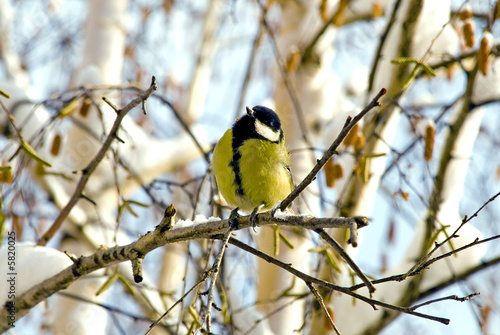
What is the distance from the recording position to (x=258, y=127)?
197 cm

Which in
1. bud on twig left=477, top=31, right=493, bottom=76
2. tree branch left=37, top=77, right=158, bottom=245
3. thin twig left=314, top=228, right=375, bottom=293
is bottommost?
thin twig left=314, top=228, right=375, bottom=293

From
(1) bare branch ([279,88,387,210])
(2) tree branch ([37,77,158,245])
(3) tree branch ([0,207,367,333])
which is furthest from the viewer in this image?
(2) tree branch ([37,77,158,245])

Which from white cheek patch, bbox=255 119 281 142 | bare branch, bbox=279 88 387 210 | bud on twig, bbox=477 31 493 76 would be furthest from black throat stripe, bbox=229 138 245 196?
bud on twig, bbox=477 31 493 76

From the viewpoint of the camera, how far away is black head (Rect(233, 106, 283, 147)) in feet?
6.36

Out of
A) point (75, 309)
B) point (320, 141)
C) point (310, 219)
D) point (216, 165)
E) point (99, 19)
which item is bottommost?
point (310, 219)

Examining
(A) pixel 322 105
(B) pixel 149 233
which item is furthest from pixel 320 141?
(B) pixel 149 233

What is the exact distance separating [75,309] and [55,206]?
0.54m

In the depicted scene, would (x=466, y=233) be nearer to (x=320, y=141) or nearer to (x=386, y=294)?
(x=386, y=294)

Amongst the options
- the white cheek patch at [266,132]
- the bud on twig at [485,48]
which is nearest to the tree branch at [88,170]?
the white cheek patch at [266,132]

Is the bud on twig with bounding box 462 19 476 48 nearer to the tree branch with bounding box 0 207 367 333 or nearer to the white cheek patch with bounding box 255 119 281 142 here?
the white cheek patch with bounding box 255 119 281 142

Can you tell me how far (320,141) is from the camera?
303 centimetres

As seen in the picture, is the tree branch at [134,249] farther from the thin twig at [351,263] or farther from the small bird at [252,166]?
the small bird at [252,166]

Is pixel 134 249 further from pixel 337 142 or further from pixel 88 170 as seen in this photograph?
pixel 337 142

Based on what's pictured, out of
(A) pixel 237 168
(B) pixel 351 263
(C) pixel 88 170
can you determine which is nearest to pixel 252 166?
(A) pixel 237 168
